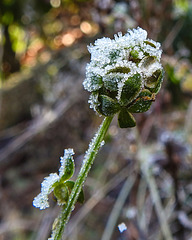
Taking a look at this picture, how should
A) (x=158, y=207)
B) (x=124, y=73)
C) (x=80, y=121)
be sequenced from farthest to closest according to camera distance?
(x=80, y=121) < (x=158, y=207) < (x=124, y=73)

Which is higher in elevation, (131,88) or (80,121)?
(80,121)

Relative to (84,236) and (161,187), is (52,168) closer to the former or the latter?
(84,236)

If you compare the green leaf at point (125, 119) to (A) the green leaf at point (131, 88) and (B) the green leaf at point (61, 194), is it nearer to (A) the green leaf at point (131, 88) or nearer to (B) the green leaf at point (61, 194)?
(A) the green leaf at point (131, 88)

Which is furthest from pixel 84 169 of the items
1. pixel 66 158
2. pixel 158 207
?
pixel 158 207

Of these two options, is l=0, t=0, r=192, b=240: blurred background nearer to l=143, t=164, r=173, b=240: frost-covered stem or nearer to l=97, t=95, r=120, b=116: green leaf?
l=143, t=164, r=173, b=240: frost-covered stem

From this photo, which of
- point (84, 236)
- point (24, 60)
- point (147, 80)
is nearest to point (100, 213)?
point (84, 236)

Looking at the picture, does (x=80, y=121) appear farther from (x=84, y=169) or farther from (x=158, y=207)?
(x=84, y=169)

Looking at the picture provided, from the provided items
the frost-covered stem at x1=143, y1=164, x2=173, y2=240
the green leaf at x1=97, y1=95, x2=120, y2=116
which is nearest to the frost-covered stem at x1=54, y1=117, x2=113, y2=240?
the green leaf at x1=97, y1=95, x2=120, y2=116
